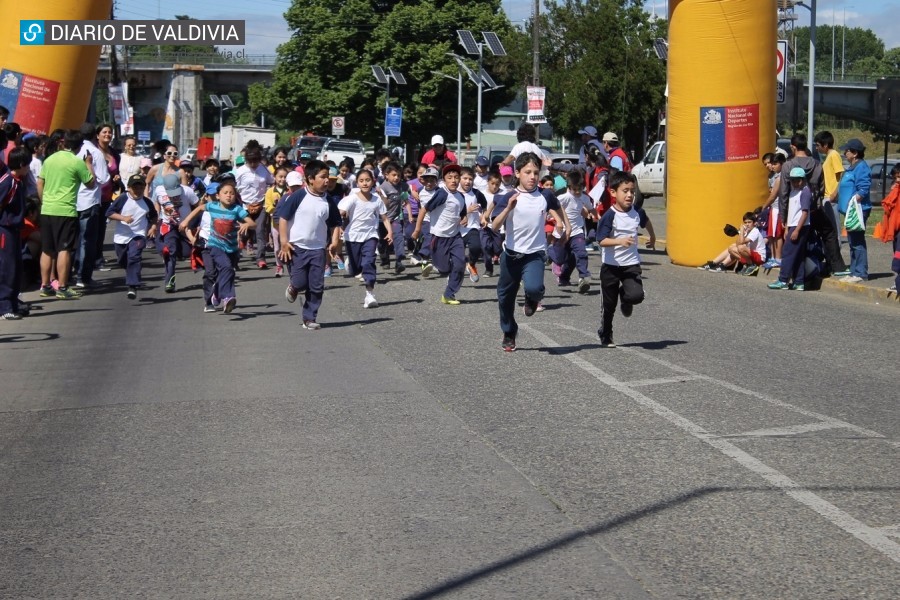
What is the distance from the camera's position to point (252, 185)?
68.9 ft

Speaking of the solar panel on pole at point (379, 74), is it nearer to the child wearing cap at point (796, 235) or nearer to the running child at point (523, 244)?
the child wearing cap at point (796, 235)

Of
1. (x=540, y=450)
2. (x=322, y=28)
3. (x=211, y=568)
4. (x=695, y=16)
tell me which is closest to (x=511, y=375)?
(x=540, y=450)

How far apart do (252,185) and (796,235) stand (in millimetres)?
8727

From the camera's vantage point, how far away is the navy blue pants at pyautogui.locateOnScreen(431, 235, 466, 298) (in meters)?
15.3

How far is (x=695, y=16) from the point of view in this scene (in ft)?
65.8

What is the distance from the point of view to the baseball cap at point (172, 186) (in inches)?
707

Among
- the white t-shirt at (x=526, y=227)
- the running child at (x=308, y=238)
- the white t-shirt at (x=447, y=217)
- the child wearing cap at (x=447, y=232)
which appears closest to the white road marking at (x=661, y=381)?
the white t-shirt at (x=526, y=227)

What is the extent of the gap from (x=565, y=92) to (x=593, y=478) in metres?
51.1

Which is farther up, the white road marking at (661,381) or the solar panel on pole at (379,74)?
the solar panel on pole at (379,74)

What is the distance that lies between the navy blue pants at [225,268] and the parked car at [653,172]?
88.0ft

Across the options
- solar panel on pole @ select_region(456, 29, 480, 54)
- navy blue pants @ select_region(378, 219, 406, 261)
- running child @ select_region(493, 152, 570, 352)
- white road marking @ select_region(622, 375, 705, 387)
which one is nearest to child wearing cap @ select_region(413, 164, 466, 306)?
navy blue pants @ select_region(378, 219, 406, 261)

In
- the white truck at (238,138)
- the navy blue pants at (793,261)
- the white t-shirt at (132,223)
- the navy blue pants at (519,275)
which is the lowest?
the navy blue pants at (793,261)

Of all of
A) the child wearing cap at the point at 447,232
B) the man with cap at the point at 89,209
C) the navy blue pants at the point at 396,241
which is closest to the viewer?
the child wearing cap at the point at 447,232

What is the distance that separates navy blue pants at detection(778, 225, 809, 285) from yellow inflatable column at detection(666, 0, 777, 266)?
2.71 meters
